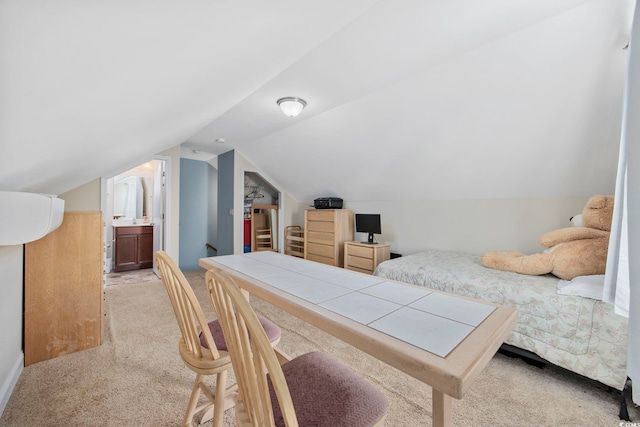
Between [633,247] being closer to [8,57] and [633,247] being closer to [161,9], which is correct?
[161,9]

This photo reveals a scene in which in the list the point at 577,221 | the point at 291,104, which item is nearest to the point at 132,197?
the point at 291,104

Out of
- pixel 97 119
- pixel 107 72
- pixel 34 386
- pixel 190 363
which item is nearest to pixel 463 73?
pixel 107 72

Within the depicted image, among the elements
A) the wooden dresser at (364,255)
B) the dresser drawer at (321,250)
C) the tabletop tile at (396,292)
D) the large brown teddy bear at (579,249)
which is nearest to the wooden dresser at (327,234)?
the dresser drawer at (321,250)

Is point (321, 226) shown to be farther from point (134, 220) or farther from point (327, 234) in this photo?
point (134, 220)

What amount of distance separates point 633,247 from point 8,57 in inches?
62.3

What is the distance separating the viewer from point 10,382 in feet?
5.12

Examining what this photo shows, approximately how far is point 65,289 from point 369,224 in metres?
3.42

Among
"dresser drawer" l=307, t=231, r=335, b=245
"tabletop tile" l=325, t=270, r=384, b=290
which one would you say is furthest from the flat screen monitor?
"tabletop tile" l=325, t=270, r=384, b=290

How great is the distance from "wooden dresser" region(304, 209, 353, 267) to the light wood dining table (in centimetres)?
266

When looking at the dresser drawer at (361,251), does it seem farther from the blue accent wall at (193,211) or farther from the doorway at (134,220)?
the blue accent wall at (193,211)

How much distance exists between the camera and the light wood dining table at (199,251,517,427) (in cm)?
62

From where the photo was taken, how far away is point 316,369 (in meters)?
1.00

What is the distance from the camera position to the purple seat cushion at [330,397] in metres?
0.78

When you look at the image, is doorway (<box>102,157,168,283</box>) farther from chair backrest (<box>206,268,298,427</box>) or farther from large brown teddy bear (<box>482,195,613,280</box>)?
large brown teddy bear (<box>482,195,613,280</box>)
